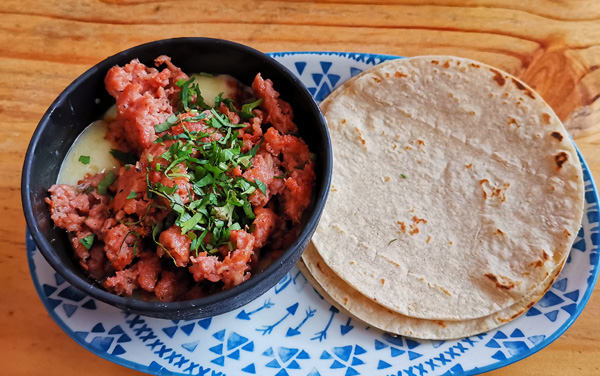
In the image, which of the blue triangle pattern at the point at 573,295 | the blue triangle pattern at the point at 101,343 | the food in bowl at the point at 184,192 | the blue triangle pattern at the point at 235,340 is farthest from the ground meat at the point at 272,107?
the blue triangle pattern at the point at 573,295

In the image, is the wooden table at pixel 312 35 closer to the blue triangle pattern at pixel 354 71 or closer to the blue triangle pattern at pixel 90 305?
the blue triangle pattern at pixel 354 71

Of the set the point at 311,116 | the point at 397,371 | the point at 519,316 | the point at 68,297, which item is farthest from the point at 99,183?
the point at 519,316

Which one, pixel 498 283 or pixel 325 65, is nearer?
pixel 498 283

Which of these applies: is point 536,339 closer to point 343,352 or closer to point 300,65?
point 343,352

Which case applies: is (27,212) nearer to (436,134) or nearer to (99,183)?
(99,183)

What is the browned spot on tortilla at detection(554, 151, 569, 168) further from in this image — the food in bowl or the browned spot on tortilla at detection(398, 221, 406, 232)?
the food in bowl

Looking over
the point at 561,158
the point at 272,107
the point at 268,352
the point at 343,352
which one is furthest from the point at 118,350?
the point at 561,158

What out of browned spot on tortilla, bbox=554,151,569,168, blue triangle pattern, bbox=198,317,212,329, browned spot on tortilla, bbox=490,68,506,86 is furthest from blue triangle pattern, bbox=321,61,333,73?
blue triangle pattern, bbox=198,317,212,329
